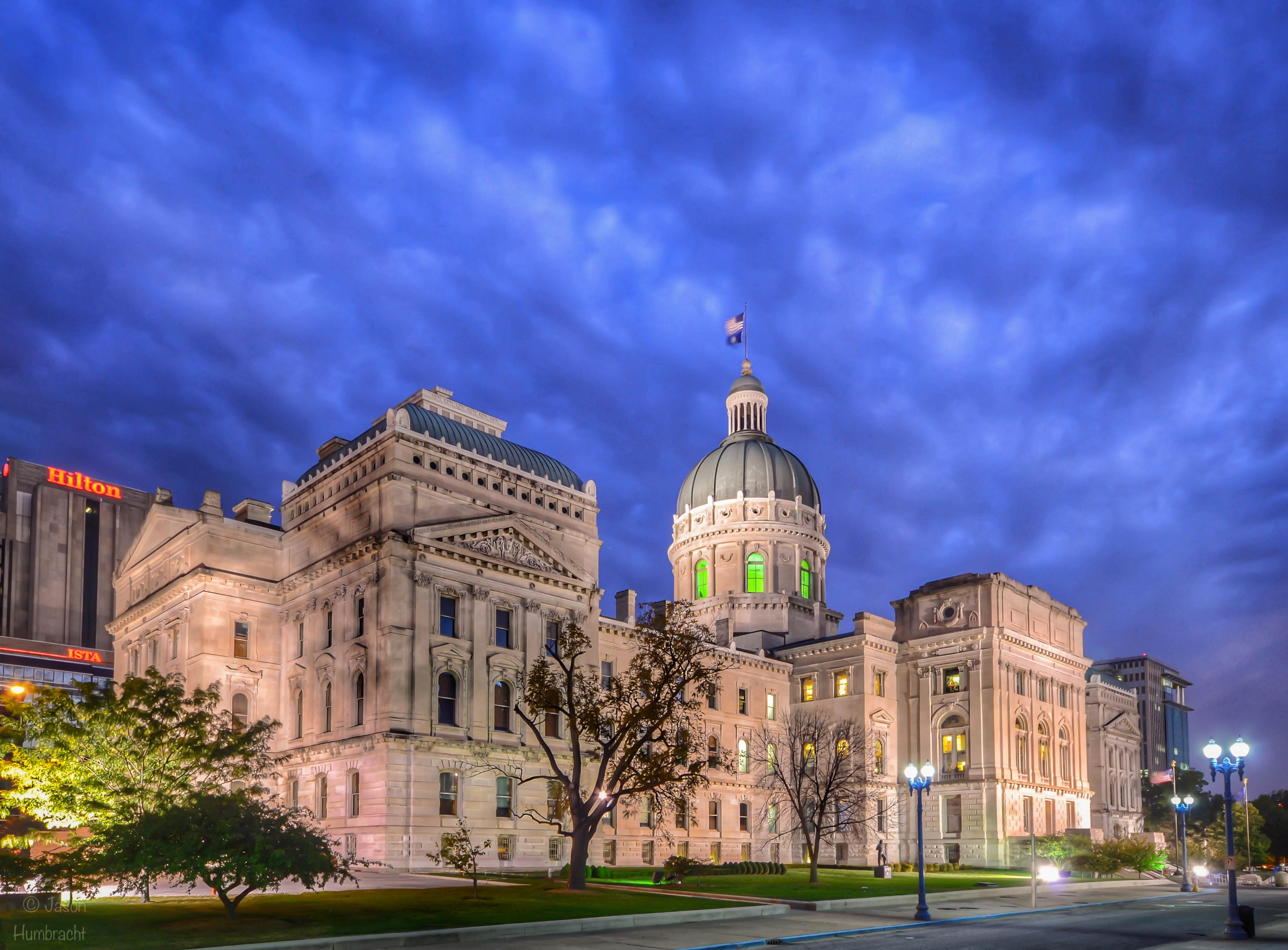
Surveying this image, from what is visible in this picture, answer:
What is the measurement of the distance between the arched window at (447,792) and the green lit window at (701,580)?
5231 cm

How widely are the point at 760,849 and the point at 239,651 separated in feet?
Answer: 135

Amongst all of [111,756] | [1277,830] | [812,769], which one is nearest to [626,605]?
[812,769]

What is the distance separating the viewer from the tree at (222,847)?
2614 centimetres

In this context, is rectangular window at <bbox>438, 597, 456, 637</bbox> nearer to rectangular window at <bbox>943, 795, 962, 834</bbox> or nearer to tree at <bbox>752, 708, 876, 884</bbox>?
tree at <bbox>752, 708, 876, 884</bbox>

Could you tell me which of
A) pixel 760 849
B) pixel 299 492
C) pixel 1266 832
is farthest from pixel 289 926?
pixel 1266 832

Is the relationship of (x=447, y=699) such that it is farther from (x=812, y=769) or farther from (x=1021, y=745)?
(x=1021, y=745)

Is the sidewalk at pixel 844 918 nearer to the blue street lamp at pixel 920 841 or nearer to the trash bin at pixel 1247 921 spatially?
the blue street lamp at pixel 920 841

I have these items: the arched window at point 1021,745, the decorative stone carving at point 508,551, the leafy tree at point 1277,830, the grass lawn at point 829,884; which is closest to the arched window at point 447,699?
the decorative stone carving at point 508,551

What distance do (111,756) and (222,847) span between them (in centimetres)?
1294

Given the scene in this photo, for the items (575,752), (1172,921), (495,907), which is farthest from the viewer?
(575,752)

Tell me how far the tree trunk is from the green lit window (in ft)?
215

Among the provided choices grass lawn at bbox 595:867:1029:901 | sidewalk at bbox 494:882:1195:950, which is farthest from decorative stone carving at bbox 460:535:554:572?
sidewalk at bbox 494:882:1195:950

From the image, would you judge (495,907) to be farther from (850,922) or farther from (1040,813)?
(1040,813)

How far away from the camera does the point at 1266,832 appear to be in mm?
137500
